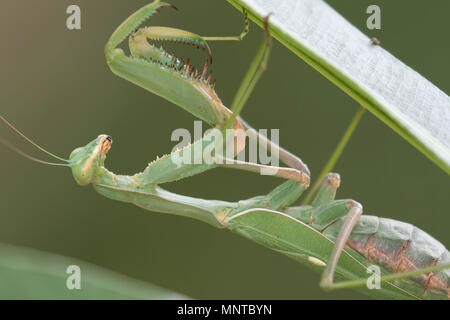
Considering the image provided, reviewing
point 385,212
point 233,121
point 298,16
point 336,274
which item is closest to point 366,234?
point 336,274

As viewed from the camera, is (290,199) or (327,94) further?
(327,94)

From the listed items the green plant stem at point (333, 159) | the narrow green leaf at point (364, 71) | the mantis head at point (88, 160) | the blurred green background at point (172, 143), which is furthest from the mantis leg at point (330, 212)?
the blurred green background at point (172, 143)

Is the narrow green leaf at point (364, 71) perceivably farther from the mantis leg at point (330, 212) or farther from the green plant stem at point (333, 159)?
the mantis leg at point (330, 212)

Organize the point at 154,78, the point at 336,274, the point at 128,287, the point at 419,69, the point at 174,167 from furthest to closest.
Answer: the point at 419,69 → the point at 336,274 → the point at 174,167 → the point at 154,78 → the point at 128,287

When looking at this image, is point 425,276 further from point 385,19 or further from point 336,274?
point 385,19

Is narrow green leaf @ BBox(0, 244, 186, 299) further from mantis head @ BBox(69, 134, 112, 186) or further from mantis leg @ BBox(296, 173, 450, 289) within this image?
mantis leg @ BBox(296, 173, 450, 289)

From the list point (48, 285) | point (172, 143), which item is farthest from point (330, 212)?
point (172, 143)

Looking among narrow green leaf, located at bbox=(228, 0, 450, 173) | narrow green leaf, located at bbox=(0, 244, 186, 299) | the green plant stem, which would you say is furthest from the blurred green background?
narrow green leaf, located at bbox=(0, 244, 186, 299)
